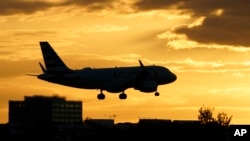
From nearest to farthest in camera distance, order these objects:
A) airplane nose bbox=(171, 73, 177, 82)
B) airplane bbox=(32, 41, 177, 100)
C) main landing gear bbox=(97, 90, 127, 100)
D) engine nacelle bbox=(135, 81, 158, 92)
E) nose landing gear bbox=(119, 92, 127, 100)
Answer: engine nacelle bbox=(135, 81, 158, 92)
airplane bbox=(32, 41, 177, 100)
nose landing gear bbox=(119, 92, 127, 100)
main landing gear bbox=(97, 90, 127, 100)
airplane nose bbox=(171, 73, 177, 82)

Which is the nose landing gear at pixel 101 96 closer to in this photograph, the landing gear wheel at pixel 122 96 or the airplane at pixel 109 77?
the airplane at pixel 109 77

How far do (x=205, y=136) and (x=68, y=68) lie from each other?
33.5 meters

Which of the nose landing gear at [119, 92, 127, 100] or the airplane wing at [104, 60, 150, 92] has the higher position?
the airplane wing at [104, 60, 150, 92]

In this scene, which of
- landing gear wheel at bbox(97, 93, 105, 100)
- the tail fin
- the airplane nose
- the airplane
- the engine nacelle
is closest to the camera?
the engine nacelle

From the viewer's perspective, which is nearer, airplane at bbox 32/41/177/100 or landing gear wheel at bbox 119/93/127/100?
airplane at bbox 32/41/177/100

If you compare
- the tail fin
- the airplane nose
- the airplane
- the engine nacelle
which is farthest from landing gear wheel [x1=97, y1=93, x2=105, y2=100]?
the airplane nose

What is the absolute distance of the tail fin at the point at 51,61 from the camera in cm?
17762

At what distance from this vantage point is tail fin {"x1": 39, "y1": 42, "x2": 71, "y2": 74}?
6993 inches

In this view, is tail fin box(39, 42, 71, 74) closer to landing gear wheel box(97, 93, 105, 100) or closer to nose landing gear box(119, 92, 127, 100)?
landing gear wheel box(97, 93, 105, 100)

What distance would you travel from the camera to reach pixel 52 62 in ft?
593

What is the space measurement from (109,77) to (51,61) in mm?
10371

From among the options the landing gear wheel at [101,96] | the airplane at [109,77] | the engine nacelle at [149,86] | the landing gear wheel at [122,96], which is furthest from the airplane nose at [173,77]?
the landing gear wheel at [101,96]

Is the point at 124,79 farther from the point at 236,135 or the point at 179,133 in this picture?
the point at 236,135

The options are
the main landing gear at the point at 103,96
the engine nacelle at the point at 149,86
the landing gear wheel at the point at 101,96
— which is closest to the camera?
the engine nacelle at the point at 149,86
